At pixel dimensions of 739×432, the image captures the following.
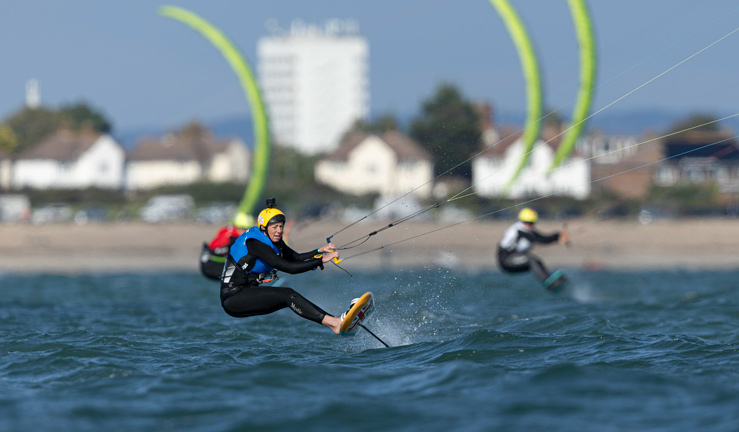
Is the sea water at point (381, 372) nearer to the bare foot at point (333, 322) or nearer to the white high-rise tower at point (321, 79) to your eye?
the bare foot at point (333, 322)

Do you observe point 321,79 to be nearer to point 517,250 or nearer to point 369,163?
point 369,163

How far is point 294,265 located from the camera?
8.88 meters

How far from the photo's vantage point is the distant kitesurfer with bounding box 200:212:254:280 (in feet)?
47.0

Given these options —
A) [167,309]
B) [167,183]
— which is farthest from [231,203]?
[167,309]

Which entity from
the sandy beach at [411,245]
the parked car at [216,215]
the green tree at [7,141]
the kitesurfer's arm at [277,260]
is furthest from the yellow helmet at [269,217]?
the green tree at [7,141]

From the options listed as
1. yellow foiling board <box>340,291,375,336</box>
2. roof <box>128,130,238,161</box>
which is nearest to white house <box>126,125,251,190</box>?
roof <box>128,130,238,161</box>

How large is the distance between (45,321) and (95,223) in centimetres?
3224

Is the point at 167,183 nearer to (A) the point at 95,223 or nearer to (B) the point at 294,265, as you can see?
(A) the point at 95,223

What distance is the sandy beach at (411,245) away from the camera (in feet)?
121

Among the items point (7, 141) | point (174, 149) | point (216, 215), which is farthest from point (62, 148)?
point (216, 215)

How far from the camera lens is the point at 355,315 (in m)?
9.04

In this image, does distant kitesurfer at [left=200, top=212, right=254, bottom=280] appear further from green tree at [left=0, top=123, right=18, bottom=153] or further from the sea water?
green tree at [left=0, top=123, right=18, bottom=153]

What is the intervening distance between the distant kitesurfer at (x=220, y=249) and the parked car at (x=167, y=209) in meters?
31.0

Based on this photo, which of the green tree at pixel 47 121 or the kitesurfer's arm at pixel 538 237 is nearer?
the kitesurfer's arm at pixel 538 237
